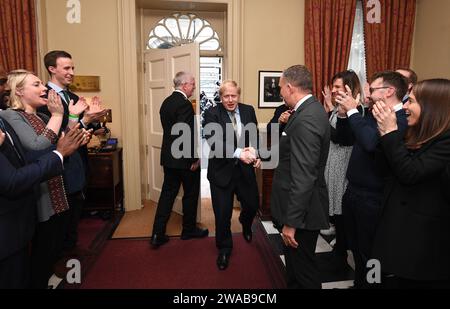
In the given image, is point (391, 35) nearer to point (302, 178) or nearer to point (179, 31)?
point (179, 31)

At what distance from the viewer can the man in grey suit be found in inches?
69.1

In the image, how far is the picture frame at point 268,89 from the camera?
445 centimetres

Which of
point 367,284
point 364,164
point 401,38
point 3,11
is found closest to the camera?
point 364,164

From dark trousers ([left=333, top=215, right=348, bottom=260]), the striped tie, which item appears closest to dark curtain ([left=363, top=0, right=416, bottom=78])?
dark trousers ([left=333, top=215, right=348, bottom=260])

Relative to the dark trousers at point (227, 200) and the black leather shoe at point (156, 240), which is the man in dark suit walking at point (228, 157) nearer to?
the dark trousers at point (227, 200)

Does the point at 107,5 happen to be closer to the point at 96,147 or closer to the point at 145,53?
the point at 145,53

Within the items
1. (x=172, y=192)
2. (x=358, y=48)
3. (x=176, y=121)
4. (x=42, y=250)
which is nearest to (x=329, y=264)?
(x=172, y=192)

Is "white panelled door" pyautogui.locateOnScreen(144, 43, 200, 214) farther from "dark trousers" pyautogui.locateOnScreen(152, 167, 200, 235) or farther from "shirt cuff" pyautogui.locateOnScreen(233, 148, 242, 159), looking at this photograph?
"shirt cuff" pyautogui.locateOnScreen(233, 148, 242, 159)

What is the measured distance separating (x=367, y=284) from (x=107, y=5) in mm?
4168

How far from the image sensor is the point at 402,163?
1.53 meters

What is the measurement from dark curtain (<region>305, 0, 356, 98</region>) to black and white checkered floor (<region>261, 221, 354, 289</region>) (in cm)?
203

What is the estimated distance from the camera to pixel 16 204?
4.97 feet

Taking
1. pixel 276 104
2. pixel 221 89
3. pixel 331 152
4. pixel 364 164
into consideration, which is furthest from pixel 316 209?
pixel 276 104

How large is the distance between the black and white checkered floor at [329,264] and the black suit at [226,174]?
2.07 ft
